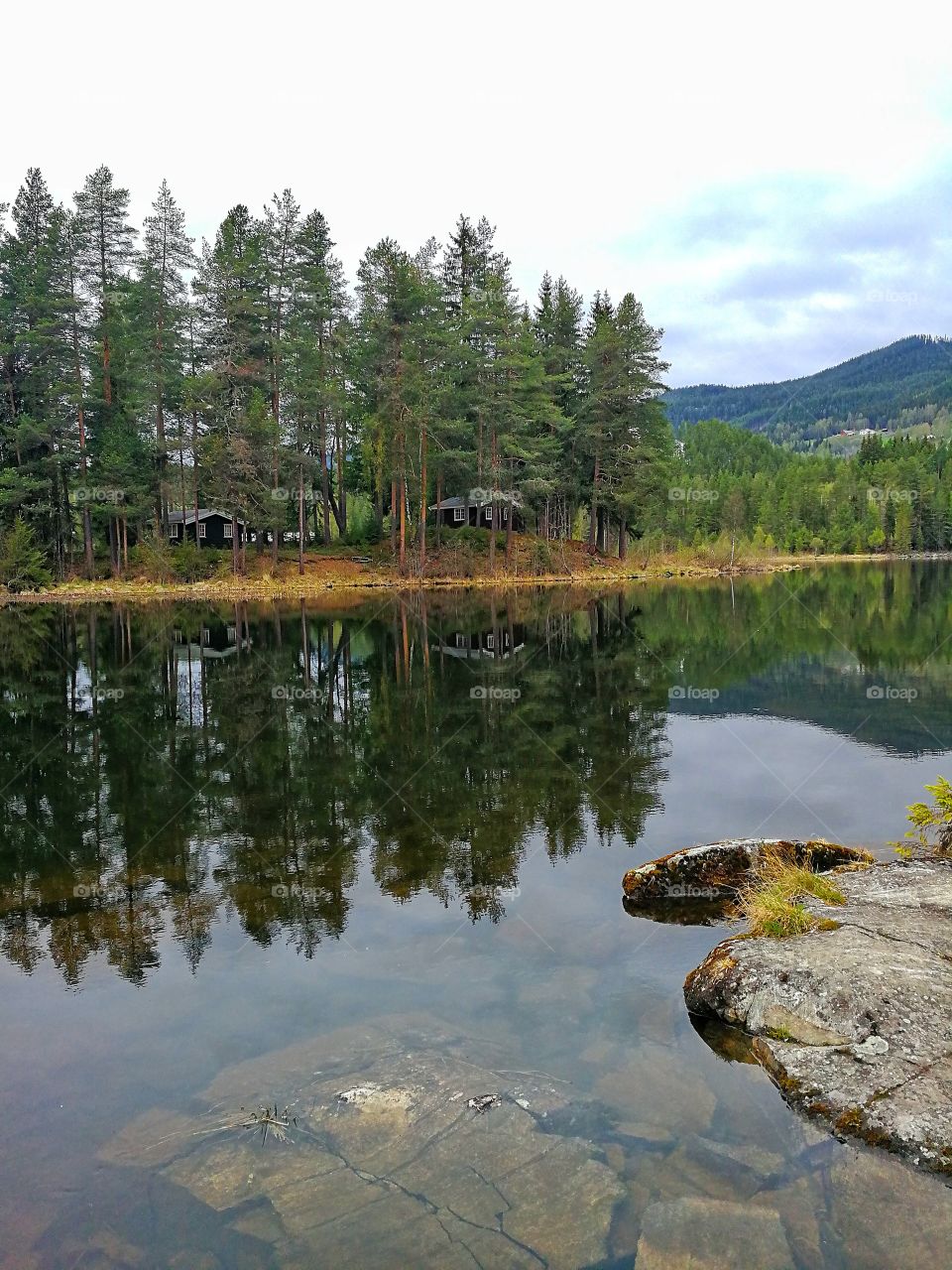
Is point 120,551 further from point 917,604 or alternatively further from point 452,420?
point 917,604

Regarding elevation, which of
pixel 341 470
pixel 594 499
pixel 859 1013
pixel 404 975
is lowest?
pixel 404 975

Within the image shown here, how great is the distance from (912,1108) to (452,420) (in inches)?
2147

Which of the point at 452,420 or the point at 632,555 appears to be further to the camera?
the point at 632,555

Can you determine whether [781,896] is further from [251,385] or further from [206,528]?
[206,528]

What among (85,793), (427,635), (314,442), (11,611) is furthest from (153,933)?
(314,442)

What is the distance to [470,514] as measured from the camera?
235ft

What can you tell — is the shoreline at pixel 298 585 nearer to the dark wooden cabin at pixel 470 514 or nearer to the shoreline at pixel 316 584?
the shoreline at pixel 316 584

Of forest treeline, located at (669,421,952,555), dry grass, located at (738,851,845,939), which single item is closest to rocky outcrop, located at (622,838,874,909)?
dry grass, located at (738,851,845,939)

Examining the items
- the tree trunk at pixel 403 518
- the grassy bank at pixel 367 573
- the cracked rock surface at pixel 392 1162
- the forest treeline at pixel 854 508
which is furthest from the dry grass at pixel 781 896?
the forest treeline at pixel 854 508

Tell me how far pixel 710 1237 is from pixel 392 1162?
1.95 metres

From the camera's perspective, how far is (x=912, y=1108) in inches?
222

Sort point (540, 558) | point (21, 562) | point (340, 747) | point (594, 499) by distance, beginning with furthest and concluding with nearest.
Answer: point (540, 558) → point (594, 499) → point (21, 562) → point (340, 747)

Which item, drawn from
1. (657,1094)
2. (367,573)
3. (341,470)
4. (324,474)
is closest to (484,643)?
(657,1094)

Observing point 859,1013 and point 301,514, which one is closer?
point 859,1013
